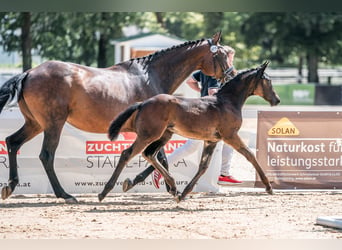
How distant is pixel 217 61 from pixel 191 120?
1.37m

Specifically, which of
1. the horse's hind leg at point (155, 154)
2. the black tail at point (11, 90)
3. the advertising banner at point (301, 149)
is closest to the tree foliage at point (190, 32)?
the advertising banner at point (301, 149)

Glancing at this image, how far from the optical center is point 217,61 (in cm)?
1149

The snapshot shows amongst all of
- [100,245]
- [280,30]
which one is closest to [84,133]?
[100,245]

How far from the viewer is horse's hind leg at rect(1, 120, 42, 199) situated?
11.0 m

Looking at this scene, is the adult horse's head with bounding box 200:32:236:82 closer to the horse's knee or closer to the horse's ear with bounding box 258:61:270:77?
the horse's ear with bounding box 258:61:270:77

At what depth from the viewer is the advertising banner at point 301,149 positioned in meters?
12.4

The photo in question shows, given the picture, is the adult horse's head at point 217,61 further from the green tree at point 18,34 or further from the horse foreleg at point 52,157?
the green tree at point 18,34

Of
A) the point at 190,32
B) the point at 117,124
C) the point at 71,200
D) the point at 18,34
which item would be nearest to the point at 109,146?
the point at 71,200

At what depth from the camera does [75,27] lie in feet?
108

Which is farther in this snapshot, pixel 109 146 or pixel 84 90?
pixel 109 146

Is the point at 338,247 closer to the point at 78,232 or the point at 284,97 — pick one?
the point at 78,232

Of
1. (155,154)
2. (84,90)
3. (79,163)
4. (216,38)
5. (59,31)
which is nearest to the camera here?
(155,154)

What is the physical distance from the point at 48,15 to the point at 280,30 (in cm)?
1775

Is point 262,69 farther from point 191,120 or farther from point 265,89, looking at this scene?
point 191,120
